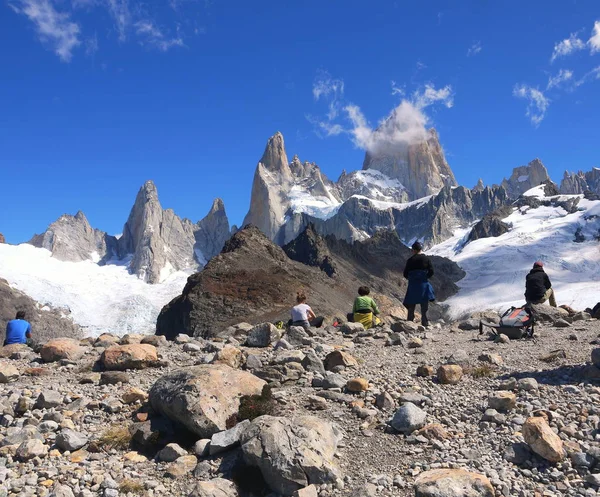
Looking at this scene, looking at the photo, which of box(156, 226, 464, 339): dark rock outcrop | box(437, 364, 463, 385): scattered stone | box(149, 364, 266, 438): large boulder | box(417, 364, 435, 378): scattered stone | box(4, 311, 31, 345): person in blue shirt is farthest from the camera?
box(156, 226, 464, 339): dark rock outcrop

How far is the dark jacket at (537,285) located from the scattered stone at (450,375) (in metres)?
9.64

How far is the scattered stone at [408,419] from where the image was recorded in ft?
23.5

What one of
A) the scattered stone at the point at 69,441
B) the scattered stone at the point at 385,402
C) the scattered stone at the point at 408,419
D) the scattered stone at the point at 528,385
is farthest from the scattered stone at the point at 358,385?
the scattered stone at the point at 69,441

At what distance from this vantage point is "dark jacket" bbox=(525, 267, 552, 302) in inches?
680

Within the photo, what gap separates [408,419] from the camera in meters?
7.20

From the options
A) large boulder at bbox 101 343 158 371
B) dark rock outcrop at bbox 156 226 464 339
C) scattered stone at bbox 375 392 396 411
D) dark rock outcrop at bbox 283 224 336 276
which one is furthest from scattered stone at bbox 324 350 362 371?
dark rock outcrop at bbox 283 224 336 276

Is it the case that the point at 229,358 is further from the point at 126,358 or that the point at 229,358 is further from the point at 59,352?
the point at 59,352

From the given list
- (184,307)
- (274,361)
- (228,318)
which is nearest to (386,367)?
(274,361)

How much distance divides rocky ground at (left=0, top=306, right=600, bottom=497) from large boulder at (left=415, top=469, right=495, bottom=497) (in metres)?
0.02

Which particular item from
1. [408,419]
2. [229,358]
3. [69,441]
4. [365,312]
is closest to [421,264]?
[365,312]

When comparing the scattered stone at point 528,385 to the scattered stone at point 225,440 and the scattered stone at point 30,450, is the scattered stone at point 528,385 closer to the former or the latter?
the scattered stone at point 225,440

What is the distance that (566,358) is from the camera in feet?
33.2

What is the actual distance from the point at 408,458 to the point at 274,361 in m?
4.63

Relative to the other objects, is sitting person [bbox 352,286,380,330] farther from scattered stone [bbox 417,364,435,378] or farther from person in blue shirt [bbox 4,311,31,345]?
person in blue shirt [bbox 4,311,31,345]
